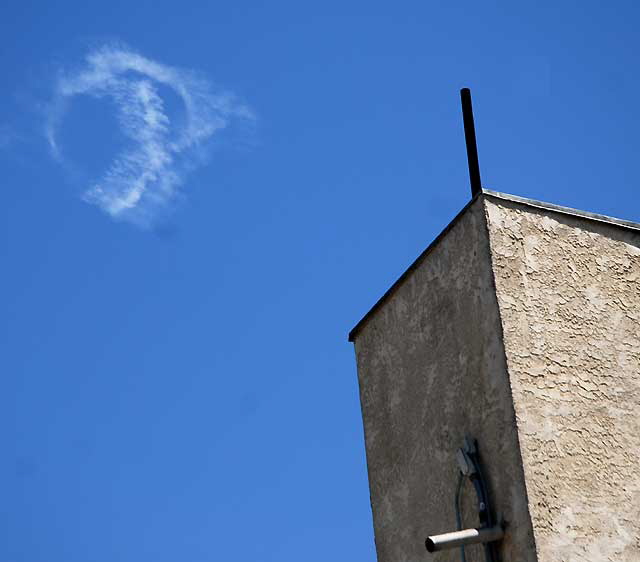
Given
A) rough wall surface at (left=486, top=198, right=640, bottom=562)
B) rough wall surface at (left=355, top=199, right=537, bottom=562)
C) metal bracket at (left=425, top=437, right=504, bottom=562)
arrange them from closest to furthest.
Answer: metal bracket at (left=425, top=437, right=504, bottom=562)
rough wall surface at (left=486, top=198, right=640, bottom=562)
rough wall surface at (left=355, top=199, right=537, bottom=562)

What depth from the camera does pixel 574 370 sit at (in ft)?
19.4

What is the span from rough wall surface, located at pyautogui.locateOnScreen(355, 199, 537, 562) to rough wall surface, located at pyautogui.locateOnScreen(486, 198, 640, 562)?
106 mm

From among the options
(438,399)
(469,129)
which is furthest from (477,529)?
(469,129)

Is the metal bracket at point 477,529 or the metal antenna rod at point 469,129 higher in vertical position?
the metal antenna rod at point 469,129

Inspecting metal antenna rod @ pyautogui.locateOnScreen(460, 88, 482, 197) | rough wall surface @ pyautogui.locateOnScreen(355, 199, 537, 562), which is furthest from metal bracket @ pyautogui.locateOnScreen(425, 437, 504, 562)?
metal antenna rod @ pyautogui.locateOnScreen(460, 88, 482, 197)

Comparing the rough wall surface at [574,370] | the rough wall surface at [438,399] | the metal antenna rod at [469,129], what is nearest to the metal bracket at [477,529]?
the rough wall surface at [438,399]

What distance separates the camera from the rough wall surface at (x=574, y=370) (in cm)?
551

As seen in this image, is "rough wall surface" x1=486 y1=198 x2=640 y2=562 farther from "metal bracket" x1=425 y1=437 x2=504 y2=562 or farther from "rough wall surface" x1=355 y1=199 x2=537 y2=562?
"metal bracket" x1=425 y1=437 x2=504 y2=562

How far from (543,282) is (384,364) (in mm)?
1394

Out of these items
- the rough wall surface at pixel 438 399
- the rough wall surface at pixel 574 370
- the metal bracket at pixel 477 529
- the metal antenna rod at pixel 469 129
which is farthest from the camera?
the metal antenna rod at pixel 469 129

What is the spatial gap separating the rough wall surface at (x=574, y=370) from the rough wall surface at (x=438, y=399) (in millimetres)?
106

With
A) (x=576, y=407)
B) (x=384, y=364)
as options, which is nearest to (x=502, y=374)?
(x=576, y=407)

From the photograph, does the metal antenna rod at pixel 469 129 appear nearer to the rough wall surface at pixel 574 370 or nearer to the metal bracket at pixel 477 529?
the rough wall surface at pixel 574 370

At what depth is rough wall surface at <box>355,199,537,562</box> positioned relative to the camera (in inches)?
223
